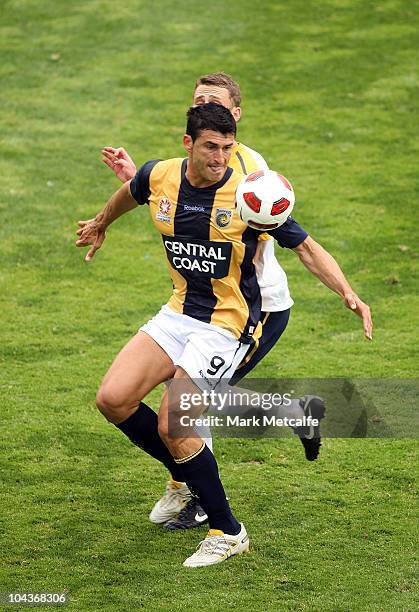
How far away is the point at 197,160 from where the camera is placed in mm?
5859

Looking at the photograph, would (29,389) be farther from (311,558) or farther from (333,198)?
(333,198)

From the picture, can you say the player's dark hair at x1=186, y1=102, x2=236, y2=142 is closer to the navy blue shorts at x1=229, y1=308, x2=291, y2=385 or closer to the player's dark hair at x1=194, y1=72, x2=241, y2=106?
the player's dark hair at x1=194, y1=72, x2=241, y2=106

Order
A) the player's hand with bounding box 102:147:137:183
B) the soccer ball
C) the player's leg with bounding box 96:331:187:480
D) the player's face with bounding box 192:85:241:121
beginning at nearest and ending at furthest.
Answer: the soccer ball → the player's leg with bounding box 96:331:187:480 → the player's face with bounding box 192:85:241:121 → the player's hand with bounding box 102:147:137:183

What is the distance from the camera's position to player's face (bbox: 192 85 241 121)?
6493 millimetres

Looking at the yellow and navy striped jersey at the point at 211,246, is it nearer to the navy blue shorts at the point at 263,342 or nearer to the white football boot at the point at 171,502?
the navy blue shorts at the point at 263,342

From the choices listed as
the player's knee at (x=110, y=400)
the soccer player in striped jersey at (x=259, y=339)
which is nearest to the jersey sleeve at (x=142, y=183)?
the soccer player in striped jersey at (x=259, y=339)


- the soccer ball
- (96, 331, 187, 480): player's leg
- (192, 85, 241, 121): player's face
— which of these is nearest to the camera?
the soccer ball

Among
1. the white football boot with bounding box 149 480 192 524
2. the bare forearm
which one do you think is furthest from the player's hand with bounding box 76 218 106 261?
the white football boot with bounding box 149 480 192 524

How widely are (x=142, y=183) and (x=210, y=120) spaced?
69cm

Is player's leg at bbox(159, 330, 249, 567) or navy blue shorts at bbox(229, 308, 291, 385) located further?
navy blue shorts at bbox(229, 308, 291, 385)

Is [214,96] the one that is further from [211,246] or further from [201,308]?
[201,308]

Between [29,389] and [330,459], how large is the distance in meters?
2.24

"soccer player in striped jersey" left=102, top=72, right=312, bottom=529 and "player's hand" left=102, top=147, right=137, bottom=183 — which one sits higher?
"player's hand" left=102, top=147, right=137, bottom=183

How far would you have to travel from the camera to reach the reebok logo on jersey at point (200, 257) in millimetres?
5926
